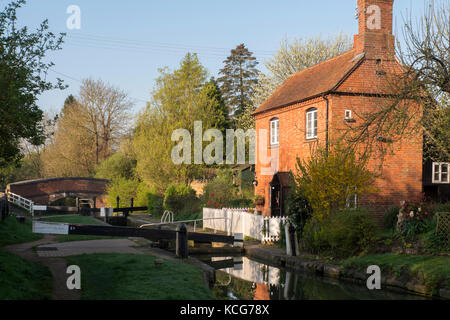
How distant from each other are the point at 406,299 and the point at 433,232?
3361mm

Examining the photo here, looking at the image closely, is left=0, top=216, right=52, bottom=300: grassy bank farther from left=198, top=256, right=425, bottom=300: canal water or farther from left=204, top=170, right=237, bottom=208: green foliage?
left=204, top=170, right=237, bottom=208: green foliage

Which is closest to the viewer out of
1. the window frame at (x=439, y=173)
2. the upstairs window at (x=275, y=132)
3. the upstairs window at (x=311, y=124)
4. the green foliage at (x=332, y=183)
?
the green foliage at (x=332, y=183)

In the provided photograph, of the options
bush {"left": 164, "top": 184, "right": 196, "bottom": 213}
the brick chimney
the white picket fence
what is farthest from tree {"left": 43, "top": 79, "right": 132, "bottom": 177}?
the brick chimney

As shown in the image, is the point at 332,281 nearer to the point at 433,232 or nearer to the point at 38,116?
the point at 433,232

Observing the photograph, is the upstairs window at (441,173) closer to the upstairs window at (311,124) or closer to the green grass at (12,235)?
the upstairs window at (311,124)

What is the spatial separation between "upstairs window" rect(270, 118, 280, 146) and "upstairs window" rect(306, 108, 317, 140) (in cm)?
256

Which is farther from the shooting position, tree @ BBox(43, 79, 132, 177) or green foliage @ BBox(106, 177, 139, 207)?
tree @ BBox(43, 79, 132, 177)

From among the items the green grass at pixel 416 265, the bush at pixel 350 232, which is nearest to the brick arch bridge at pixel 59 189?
the bush at pixel 350 232

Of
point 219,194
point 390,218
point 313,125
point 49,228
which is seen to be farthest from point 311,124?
point 49,228

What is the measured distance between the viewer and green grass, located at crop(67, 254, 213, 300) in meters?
7.83

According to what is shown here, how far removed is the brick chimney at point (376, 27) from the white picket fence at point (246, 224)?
8.00 m

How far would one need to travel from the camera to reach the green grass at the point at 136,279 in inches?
308
